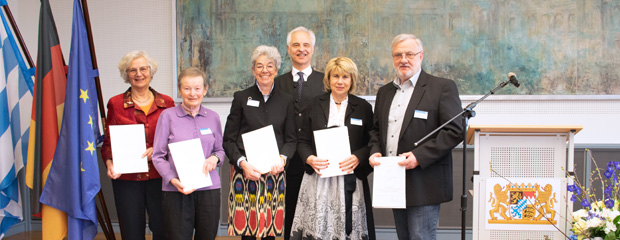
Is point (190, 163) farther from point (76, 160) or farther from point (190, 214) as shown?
point (76, 160)

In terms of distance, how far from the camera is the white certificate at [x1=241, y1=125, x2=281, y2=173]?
3.01 m

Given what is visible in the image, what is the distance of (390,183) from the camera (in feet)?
9.12

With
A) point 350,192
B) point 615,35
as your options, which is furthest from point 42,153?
point 615,35

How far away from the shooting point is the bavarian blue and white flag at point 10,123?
324cm

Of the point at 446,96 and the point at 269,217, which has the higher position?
the point at 446,96

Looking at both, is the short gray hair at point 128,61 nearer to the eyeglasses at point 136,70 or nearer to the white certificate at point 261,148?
the eyeglasses at point 136,70

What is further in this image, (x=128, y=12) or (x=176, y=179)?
(x=128, y=12)

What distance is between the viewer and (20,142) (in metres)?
3.36

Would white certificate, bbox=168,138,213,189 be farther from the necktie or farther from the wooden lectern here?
the wooden lectern

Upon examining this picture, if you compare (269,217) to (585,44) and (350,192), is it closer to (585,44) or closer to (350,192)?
(350,192)

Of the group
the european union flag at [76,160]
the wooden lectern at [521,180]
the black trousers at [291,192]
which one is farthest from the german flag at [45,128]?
the wooden lectern at [521,180]

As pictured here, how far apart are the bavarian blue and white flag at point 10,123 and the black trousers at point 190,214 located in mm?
1180

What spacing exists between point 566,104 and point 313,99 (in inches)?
116

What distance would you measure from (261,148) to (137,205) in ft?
2.89
